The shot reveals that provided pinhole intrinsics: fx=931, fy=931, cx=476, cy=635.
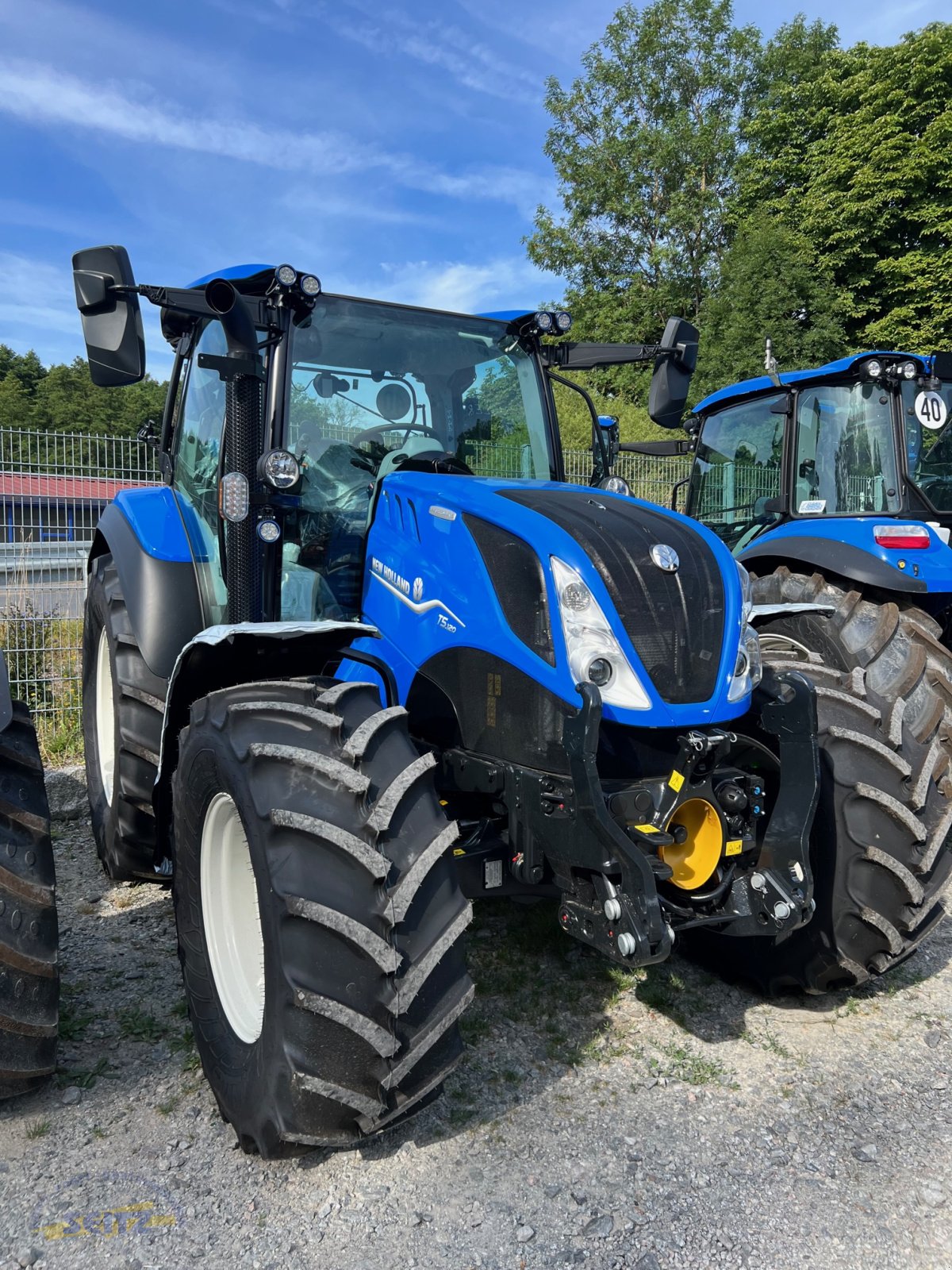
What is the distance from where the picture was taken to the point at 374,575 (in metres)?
3.12

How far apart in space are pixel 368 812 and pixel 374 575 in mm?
1140

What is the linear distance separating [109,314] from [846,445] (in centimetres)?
404

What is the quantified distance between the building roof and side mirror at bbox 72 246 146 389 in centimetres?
434

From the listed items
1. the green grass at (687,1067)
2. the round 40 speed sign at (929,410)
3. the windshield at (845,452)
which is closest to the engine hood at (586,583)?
the green grass at (687,1067)

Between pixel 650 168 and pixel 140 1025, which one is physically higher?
pixel 650 168

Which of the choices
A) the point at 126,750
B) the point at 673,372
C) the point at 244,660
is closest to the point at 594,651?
the point at 244,660

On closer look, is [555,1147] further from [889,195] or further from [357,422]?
[889,195]

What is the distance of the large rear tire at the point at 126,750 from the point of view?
11.7 feet

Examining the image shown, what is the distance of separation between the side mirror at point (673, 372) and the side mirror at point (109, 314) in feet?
6.06

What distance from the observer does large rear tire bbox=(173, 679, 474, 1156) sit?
6.79 feet

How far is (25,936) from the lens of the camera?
253 centimetres

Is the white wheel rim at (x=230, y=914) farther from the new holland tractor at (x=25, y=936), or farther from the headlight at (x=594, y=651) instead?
the headlight at (x=594, y=651)

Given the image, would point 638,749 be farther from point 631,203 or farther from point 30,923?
point 631,203

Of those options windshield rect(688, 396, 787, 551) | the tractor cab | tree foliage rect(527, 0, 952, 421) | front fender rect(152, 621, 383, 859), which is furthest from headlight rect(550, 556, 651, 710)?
tree foliage rect(527, 0, 952, 421)
